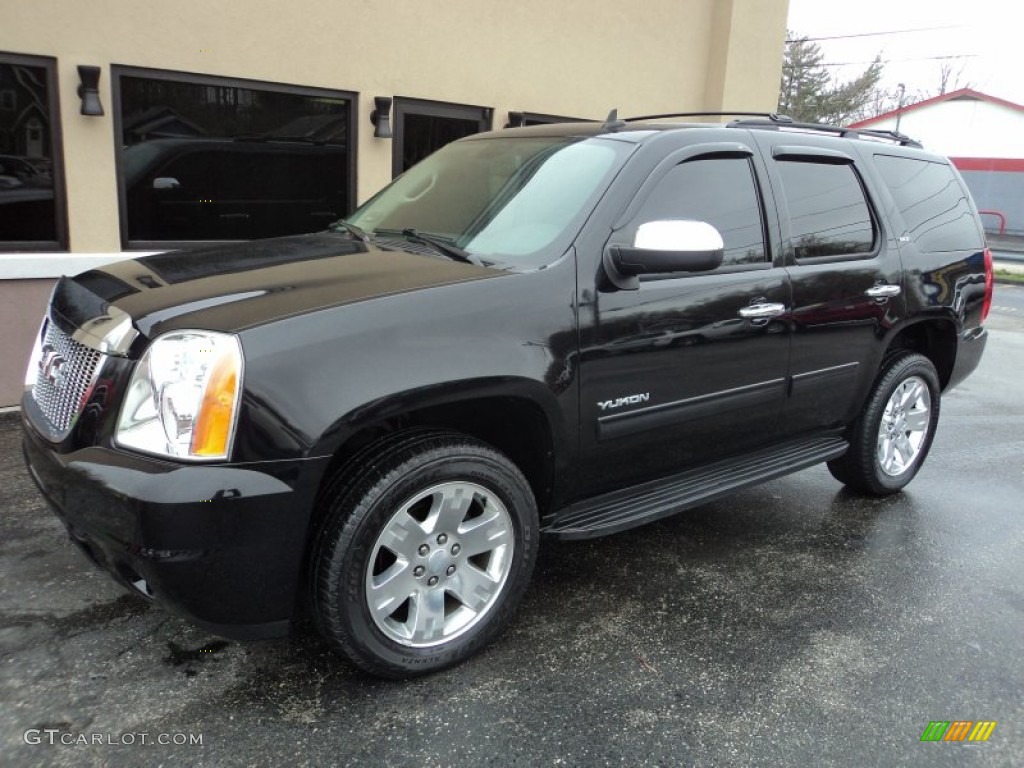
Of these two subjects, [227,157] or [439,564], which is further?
[227,157]

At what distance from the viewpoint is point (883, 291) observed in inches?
161

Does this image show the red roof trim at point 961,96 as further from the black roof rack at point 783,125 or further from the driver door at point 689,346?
the driver door at point 689,346

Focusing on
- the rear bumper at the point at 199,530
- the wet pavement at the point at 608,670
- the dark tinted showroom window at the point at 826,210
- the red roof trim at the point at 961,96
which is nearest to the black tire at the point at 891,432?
the wet pavement at the point at 608,670

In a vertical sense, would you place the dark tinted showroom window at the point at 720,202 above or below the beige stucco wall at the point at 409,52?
below

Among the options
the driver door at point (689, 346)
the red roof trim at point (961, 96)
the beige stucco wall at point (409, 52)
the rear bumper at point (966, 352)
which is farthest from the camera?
the red roof trim at point (961, 96)

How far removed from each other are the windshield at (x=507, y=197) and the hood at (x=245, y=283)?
0.25m

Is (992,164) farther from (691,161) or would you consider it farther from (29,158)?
(29,158)

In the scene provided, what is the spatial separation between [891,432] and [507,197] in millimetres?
2663

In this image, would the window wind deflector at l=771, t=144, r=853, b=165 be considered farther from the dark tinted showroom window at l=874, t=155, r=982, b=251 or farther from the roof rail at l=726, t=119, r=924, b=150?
the dark tinted showroom window at l=874, t=155, r=982, b=251

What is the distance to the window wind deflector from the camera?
12.4 feet

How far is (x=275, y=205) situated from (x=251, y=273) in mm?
4283

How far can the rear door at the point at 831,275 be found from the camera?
3.73 metres

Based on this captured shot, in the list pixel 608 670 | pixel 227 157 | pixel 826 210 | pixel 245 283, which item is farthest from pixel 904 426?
pixel 227 157

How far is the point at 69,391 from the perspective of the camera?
2.61 meters
